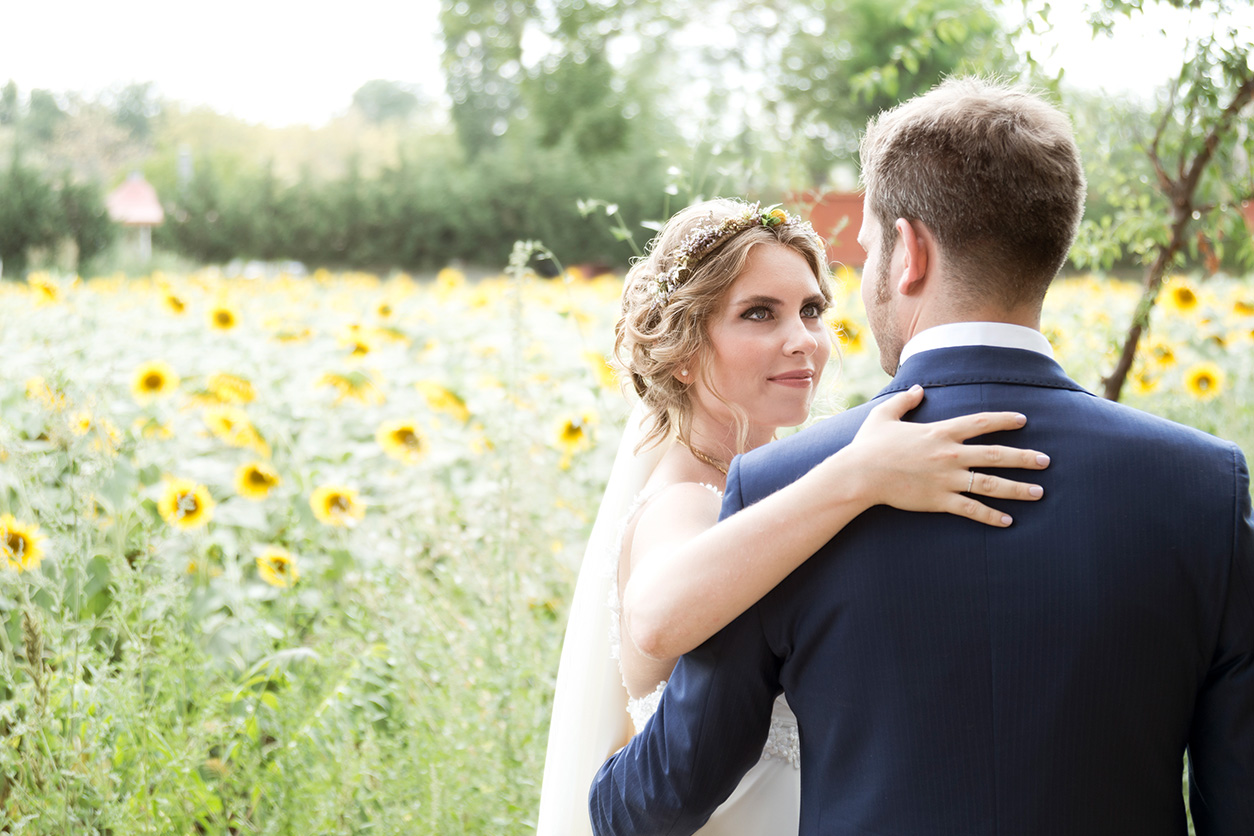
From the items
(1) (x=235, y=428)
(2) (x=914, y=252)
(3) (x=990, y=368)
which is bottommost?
(1) (x=235, y=428)

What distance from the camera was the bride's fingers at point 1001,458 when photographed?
4.00ft

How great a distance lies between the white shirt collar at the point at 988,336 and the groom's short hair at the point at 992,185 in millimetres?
39

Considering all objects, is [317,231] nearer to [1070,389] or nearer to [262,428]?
[262,428]

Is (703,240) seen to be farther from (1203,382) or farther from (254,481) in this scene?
(1203,382)

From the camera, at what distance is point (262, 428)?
4.67 m

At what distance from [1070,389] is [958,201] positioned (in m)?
0.30

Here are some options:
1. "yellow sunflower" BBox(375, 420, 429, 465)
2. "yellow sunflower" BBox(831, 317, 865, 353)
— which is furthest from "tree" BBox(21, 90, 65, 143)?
"yellow sunflower" BBox(831, 317, 865, 353)

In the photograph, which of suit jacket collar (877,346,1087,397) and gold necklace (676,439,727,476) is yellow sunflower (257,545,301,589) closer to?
gold necklace (676,439,727,476)

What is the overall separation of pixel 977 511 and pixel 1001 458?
0.23 ft

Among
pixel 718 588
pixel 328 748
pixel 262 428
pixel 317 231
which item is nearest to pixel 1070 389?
pixel 718 588

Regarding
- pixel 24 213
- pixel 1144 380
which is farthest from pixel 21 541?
pixel 24 213

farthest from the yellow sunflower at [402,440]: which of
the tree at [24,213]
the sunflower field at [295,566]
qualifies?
the tree at [24,213]

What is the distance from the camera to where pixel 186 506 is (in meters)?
3.30

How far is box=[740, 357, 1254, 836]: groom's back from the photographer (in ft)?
4.00
